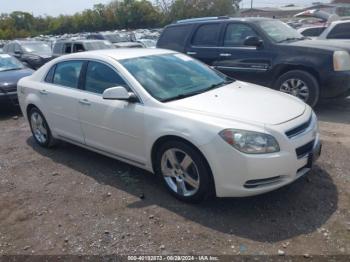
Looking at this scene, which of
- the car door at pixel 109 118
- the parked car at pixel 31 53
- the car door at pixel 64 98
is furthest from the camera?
the parked car at pixel 31 53

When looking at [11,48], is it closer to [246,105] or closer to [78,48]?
[78,48]

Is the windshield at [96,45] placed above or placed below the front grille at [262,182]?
above

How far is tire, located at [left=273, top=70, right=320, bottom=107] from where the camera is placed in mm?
6859

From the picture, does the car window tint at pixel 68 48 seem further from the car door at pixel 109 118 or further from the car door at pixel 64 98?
the car door at pixel 109 118

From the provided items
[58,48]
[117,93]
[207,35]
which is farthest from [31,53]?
[117,93]

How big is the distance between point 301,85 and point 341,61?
77 centimetres

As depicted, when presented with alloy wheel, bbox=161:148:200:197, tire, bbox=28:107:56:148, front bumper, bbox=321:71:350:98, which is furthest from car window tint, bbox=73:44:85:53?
alloy wheel, bbox=161:148:200:197

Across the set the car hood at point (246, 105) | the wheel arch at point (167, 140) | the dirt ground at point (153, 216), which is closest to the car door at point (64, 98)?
the dirt ground at point (153, 216)

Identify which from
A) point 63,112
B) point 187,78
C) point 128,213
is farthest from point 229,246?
point 63,112

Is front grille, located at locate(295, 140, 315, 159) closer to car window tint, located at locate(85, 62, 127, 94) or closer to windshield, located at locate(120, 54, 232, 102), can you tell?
windshield, located at locate(120, 54, 232, 102)

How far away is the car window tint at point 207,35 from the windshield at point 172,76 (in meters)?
3.07

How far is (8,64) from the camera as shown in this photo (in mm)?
9852

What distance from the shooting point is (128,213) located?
3.85m

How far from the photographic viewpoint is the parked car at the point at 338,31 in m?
9.88
